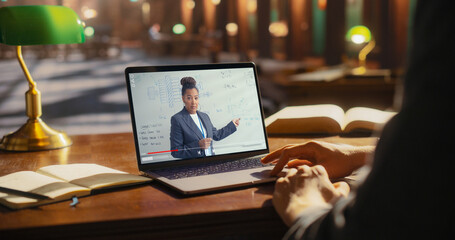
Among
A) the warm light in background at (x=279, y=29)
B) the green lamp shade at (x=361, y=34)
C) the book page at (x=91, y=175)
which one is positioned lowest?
the book page at (x=91, y=175)

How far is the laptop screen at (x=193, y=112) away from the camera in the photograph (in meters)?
1.34

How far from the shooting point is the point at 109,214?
3.37ft

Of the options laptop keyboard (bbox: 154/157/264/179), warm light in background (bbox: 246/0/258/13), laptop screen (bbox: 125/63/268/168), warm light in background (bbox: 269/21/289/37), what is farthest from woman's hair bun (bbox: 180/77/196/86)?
warm light in background (bbox: 246/0/258/13)

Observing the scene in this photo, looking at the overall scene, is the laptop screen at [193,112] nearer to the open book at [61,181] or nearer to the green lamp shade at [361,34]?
the open book at [61,181]

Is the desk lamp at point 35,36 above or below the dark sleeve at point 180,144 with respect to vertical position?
above

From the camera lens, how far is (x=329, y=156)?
1.30m

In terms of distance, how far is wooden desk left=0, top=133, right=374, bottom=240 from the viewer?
979mm

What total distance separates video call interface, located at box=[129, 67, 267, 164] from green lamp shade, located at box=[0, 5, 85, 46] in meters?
0.42

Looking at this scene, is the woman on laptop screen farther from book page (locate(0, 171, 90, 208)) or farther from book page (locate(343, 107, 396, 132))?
book page (locate(343, 107, 396, 132))

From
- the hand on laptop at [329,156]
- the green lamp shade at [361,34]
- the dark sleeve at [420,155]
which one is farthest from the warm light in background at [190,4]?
the dark sleeve at [420,155]

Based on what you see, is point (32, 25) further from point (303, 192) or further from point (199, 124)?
point (303, 192)

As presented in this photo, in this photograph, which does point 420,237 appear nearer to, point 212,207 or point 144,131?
point 212,207

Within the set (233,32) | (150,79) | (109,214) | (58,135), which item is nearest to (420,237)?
(109,214)

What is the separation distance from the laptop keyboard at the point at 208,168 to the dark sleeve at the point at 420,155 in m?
0.65
